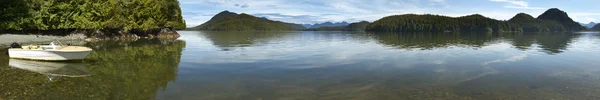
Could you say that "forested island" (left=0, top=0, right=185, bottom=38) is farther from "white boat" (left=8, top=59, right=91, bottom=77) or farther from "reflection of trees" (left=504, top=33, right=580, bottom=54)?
"reflection of trees" (left=504, top=33, right=580, bottom=54)

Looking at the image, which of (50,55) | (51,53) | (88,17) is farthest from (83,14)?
(51,53)

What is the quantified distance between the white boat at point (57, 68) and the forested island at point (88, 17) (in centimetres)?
3741

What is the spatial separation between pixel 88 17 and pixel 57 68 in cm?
5216

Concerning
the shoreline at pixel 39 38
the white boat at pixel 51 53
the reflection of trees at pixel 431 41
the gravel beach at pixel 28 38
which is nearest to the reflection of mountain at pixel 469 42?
the reflection of trees at pixel 431 41

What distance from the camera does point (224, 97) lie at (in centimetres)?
1387

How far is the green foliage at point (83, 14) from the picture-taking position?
183 ft

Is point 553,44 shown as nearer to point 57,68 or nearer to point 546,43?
point 546,43

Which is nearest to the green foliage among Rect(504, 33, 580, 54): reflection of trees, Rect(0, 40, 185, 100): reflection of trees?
Rect(0, 40, 185, 100): reflection of trees

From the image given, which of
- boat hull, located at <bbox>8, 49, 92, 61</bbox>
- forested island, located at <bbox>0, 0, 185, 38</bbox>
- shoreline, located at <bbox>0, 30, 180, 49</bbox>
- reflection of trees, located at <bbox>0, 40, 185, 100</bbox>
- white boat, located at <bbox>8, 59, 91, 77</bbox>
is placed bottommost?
reflection of trees, located at <bbox>0, 40, 185, 100</bbox>

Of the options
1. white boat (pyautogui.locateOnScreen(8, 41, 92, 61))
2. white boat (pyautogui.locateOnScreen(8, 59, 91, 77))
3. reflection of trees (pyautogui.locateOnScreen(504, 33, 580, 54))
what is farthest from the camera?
reflection of trees (pyautogui.locateOnScreen(504, 33, 580, 54))

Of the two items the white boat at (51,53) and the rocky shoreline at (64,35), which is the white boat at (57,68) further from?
the rocky shoreline at (64,35)

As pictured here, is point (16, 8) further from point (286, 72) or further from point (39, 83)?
point (286, 72)

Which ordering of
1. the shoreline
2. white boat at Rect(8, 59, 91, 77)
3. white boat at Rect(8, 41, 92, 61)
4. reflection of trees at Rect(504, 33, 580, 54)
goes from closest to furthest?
white boat at Rect(8, 59, 91, 77)
white boat at Rect(8, 41, 92, 61)
reflection of trees at Rect(504, 33, 580, 54)
the shoreline

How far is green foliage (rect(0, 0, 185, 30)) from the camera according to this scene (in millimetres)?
55875
